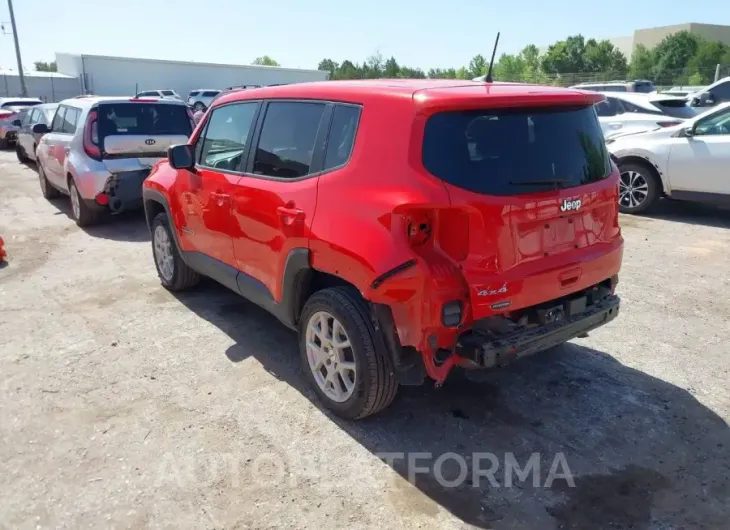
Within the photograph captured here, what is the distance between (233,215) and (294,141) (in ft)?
2.68

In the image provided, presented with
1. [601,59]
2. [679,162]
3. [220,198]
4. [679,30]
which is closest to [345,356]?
[220,198]

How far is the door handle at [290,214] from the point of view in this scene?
142 inches

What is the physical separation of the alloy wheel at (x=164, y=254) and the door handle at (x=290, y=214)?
2.24 m

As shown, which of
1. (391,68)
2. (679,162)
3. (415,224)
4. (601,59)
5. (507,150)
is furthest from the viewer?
(601,59)

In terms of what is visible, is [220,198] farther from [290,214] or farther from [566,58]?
[566,58]

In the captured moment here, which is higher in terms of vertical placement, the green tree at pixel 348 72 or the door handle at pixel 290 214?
the green tree at pixel 348 72

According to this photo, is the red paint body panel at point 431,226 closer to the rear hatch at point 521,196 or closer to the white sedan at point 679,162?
the rear hatch at point 521,196

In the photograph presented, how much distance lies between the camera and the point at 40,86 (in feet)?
141

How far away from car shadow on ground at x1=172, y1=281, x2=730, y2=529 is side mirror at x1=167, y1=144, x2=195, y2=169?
4.94 feet


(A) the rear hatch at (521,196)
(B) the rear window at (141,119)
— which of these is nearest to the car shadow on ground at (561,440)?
(A) the rear hatch at (521,196)

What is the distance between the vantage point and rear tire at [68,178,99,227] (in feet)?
27.1

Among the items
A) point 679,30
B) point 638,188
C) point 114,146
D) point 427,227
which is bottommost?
point 638,188

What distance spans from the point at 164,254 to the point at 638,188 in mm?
6701

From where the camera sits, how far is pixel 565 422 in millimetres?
3580
